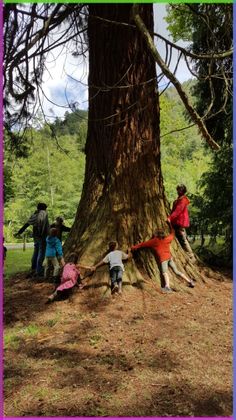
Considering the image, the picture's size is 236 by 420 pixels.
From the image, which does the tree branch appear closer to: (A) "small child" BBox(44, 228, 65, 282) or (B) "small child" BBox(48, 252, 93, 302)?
(B) "small child" BBox(48, 252, 93, 302)

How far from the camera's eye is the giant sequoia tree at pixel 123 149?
5438 millimetres

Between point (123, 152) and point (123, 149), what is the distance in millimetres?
43

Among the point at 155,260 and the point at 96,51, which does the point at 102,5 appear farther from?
the point at 155,260

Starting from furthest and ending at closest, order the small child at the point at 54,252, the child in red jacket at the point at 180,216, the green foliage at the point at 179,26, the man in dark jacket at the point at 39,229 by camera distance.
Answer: the green foliage at the point at 179,26 < the man in dark jacket at the point at 39,229 < the child in red jacket at the point at 180,216 < the small child at the point at 54,252

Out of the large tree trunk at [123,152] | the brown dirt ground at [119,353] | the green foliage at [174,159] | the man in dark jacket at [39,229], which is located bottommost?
the brown dirt ground at [119,353]

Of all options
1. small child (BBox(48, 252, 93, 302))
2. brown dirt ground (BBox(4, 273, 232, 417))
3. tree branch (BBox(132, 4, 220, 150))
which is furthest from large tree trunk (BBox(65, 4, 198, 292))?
tree branch (BBox(132, 4, 220, 150))

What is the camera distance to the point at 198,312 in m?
4.73

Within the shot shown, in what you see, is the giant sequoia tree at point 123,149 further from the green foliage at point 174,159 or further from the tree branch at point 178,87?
the green foliage at point 174,159

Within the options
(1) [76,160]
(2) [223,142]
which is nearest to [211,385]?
(2) [223,142]

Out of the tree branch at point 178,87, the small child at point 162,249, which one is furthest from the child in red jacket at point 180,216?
the tree branch at point 178,87

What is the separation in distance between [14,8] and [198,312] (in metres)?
4.85

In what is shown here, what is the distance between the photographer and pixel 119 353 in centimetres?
370

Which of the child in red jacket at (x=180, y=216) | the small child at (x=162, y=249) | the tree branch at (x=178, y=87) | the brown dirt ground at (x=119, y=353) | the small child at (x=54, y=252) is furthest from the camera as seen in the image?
the child in red jacket at (x=180, y=216)

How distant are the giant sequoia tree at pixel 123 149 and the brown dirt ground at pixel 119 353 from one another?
74 centimetres
